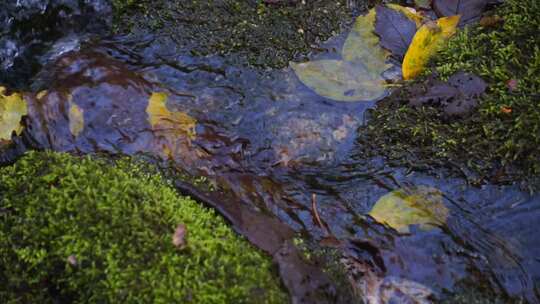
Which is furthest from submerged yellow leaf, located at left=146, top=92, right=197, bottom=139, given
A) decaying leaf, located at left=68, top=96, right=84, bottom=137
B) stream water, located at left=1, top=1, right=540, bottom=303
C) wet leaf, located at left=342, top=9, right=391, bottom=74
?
wet leaf, located at left=342, top=9, right=391, bottom=74

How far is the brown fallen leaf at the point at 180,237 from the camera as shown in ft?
5.95

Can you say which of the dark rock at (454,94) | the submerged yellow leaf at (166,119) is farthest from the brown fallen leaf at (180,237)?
the dark rock at (454,94)

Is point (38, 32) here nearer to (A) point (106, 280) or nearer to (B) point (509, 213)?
(A) point (106, 280)

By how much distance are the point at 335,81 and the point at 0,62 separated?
2.08m

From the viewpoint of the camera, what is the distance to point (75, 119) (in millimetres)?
2684

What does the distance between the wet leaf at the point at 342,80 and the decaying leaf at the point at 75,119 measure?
1227mm

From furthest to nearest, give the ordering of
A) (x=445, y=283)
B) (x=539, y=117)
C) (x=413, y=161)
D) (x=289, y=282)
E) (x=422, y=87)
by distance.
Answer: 1. (x=422, y=87)
2. (x=413, y=161)
3. (x=539, y=117)
4. (x=445, y=283)
5. (x=289, y=282)

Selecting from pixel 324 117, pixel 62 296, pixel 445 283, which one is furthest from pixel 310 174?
pixel 62 296

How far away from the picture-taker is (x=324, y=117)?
9.27 ft

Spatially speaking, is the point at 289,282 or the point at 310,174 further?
the point at 310,174

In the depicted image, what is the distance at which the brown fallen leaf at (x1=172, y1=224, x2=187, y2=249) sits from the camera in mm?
1813

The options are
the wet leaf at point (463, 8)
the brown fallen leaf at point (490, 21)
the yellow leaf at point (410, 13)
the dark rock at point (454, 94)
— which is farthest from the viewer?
the yellow leaf at point (410, 13)

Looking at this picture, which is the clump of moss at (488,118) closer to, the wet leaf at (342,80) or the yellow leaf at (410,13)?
the wet leaf at (342,80)

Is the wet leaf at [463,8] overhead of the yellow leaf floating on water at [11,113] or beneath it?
overhead
